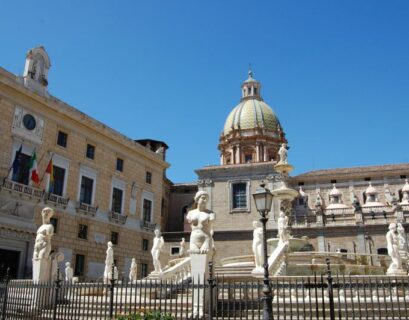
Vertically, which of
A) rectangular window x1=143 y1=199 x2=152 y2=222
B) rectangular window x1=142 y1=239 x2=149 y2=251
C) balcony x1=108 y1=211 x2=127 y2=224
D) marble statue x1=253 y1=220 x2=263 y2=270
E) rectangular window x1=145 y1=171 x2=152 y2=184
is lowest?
marble statue x1=253 y1=220 x2=263 y2=270

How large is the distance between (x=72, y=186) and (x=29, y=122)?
4.62m

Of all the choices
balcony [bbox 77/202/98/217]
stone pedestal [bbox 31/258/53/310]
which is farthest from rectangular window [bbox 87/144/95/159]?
stone pedestal [bbox 31/258/53/310]

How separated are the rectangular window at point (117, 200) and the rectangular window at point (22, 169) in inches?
288

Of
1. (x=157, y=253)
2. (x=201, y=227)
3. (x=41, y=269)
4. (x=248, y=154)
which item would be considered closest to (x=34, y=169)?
(x=157, y=253)

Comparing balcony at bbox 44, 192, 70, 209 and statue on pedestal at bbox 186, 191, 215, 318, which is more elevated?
balcony at bbox 44, 192, 70, 209

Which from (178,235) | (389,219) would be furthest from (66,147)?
(389,219)

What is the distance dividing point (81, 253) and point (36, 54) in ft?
39.8

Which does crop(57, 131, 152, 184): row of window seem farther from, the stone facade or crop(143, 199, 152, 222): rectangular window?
crop(143, 199, 152, 222): rectangular window

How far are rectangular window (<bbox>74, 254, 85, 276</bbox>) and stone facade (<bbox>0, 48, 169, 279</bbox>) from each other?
6 centimetres

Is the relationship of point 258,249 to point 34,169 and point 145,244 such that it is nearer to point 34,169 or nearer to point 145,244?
point 34,169

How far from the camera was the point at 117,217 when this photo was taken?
29859 mm

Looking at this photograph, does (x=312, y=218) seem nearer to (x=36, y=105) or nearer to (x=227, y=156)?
(x=227, y=156)

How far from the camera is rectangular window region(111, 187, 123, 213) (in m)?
30.3

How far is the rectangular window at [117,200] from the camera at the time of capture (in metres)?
30.3
